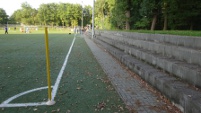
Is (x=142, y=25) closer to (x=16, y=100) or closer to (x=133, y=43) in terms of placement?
(x=133, y=43)

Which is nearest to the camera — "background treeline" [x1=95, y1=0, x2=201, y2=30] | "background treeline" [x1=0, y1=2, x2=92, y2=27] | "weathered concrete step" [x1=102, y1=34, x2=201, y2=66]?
"weathered concrete step" [x1=102, y1=34, x2=201, y2=66]

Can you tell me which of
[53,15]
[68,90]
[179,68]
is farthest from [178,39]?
[53,15]

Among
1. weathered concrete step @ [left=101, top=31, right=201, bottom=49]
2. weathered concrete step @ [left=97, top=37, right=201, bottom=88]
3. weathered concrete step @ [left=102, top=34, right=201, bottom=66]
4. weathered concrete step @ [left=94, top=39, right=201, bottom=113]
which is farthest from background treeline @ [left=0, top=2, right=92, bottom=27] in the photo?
weathered concrete step @ [left=94, top=39, right=201, bottom=113]

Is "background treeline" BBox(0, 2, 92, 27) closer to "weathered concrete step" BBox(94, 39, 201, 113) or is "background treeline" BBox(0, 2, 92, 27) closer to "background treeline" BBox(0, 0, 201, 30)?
"background treeline" BBox(0, 0, 201, 30)

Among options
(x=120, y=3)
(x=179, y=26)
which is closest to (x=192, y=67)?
(x=179, y=26)

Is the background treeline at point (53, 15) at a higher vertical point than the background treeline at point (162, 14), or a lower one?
higher

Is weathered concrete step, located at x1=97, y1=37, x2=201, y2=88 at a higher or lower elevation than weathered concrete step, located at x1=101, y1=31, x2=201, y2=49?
lower

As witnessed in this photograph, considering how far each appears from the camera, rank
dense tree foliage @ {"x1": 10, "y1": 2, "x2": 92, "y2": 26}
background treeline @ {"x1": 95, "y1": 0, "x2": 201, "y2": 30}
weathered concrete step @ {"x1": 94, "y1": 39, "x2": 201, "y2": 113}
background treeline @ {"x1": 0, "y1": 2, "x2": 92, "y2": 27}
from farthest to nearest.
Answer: background treeline @ {"x1": 0, "y1": 2, "x2": 92, "y2": 27}
dense tree foliage @ {"x1": 10, "y1": 2, "x2": 92, "y2": 26}
background treeline @ {"x1": 95, "y1": 0, "x2": 201, "y2": 30}
weathered concrete step @ {"x1": 94, "y1": 39, "x2": 201, "y2": 113}

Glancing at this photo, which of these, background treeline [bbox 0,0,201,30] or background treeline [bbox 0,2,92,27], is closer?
background treeline [bbox 0,0,201,30]

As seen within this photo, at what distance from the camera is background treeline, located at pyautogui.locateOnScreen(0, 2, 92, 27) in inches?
4427

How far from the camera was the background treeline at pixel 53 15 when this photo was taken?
4427 inches

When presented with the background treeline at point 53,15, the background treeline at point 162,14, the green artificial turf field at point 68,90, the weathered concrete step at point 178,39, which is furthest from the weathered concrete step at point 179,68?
the background treeline at point 53,15

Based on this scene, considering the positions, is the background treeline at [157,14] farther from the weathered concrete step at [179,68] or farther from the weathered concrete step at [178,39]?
the weathered concrete step at [179,68]

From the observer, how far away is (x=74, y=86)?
708 centimetres
